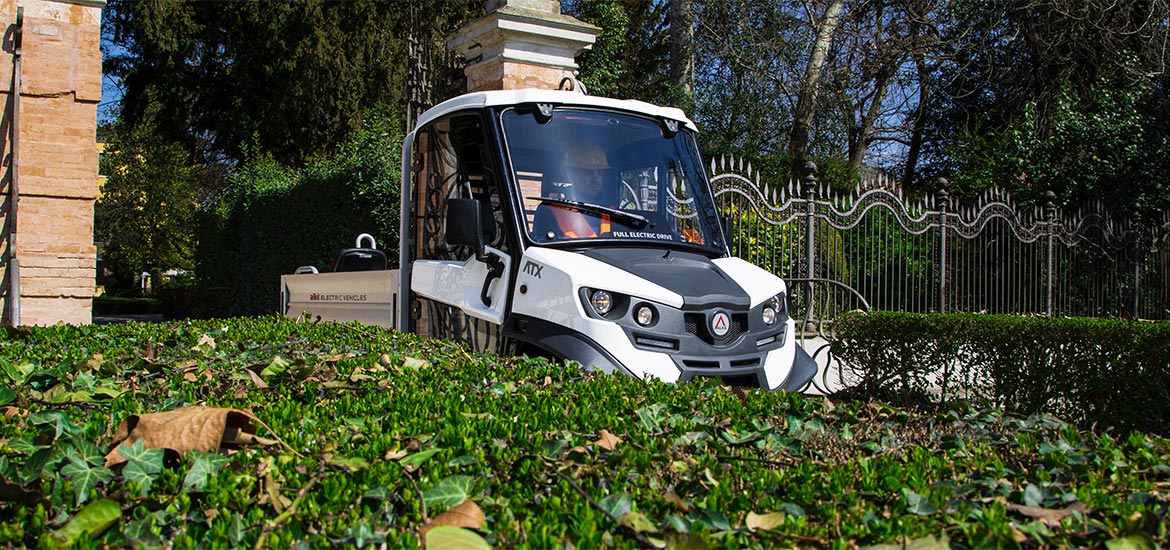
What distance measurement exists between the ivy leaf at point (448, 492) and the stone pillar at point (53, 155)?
11.7 m

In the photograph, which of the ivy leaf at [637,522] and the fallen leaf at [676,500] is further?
the fallen leaf at [676,500]

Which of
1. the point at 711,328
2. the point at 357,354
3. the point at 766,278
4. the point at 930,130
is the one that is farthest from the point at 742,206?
the point at 930,130

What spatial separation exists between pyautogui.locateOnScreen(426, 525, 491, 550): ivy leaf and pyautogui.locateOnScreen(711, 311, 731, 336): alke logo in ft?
12.6

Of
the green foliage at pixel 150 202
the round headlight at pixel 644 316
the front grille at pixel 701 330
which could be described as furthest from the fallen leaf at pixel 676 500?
the green foliage at pixel 150 202

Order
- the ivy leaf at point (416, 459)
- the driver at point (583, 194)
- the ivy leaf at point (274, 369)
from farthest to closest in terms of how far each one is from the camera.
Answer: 1. the driver at point (583, 194)
2. the ivy leaf at point (274, 369)
3. the ivy leaf at point (416, 459)

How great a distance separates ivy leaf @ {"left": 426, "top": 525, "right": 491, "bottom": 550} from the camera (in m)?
1.54

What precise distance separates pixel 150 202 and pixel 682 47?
60.7 ft

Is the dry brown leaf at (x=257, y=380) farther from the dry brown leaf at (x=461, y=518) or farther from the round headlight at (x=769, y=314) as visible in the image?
the round headlight at (x=769, y=314)

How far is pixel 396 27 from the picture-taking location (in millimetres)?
24703

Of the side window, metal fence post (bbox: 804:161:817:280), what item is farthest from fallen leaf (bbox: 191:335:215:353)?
metal fence post (bbox: 804:161:817:280)

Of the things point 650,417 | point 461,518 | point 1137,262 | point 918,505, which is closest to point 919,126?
point 1137,262

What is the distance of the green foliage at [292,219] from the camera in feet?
46.7

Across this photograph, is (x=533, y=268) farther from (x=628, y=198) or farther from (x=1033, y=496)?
(x=1033, y=496)

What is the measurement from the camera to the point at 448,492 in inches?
71.0
